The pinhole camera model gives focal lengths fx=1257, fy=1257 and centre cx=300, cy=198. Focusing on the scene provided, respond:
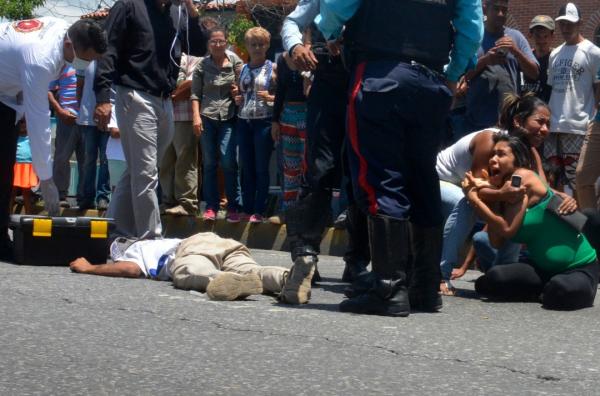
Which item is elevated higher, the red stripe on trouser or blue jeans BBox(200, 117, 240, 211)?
the red stripe on trouser

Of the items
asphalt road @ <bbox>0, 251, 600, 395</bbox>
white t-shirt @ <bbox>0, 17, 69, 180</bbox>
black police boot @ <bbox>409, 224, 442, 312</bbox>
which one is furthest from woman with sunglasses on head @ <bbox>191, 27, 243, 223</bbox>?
black police boot @ <bbox>409, 224, 442, 312</bbox>

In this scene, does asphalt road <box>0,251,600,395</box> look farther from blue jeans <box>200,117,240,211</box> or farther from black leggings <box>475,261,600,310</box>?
blue jeans <box>200,117,240,211</box>

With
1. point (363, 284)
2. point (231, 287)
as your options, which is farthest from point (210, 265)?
point (363, 284)

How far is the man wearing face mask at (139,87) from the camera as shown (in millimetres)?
8930

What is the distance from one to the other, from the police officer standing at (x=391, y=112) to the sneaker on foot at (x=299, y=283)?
0.30 meters

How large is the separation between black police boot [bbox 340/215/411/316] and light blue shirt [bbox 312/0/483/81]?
97 cm

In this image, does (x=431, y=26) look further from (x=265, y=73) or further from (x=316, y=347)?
(x=265, y=73)

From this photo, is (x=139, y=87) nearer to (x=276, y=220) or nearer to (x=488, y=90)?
(x=488, y=90)

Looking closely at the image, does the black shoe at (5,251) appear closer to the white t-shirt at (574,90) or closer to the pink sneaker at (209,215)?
the pink sneaker at (209,215)

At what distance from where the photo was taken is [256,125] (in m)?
12.0

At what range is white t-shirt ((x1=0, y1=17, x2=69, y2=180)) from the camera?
333 inches

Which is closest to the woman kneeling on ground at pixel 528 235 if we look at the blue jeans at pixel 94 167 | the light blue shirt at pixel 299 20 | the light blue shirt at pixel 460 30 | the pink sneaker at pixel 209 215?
the light blue shirt at pixel 460 30

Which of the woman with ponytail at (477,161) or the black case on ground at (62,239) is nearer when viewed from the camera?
the woman with ponytail at (477,161)

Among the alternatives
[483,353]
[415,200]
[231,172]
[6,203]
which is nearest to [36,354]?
[483,353]
